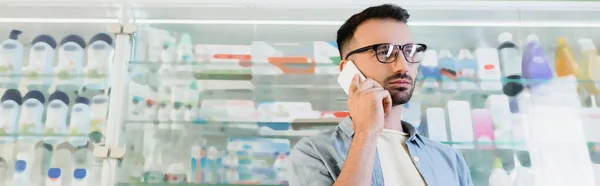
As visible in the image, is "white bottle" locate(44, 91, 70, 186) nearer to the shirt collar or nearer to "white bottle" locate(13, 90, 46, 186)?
"white bottle" locate(13, 90, 46, 186)

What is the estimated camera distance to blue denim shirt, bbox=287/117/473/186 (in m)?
1.13

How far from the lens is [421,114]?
1.77m

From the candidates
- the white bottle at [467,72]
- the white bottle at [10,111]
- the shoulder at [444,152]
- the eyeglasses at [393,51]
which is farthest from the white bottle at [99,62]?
the white bottle at [467,72]

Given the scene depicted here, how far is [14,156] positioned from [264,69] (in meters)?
0.97

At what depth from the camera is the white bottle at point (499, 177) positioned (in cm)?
167

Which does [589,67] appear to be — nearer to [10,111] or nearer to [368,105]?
[368,105]

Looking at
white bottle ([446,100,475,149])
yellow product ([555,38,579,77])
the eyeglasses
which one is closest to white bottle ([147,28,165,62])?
the eyeglasses

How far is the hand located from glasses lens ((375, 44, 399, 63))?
0.10 m

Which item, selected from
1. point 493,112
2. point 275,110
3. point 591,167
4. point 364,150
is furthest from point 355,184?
point 591,167

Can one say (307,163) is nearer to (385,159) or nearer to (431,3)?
(385,159)

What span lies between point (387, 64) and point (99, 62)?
1142mm

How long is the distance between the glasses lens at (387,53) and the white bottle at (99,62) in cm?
108

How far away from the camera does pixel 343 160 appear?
3.86 feet

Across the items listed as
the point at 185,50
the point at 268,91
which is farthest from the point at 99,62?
the point at 268,91
